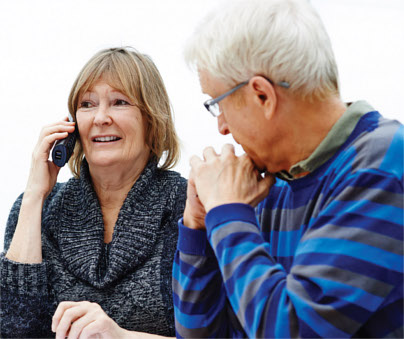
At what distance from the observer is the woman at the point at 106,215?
1.68 metres

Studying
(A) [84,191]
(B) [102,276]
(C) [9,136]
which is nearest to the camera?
(B) [102,276]

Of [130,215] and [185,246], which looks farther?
[130,215]

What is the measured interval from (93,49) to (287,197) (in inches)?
52.6

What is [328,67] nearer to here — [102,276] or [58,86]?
[102,276]

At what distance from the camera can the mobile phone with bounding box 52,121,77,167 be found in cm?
179

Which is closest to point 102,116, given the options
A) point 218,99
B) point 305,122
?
point 218,99

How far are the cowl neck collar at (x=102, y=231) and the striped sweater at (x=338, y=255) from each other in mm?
796

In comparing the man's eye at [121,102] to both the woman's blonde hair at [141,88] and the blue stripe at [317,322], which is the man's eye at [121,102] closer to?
the woman's blonde hair at [141,88]

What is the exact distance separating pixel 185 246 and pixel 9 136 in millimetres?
1339

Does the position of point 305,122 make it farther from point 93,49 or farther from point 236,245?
point 93,49

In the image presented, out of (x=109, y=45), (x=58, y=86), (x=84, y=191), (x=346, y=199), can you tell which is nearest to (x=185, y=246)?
(x=346, y=199)

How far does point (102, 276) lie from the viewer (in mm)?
1722

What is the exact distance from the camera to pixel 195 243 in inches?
44.8

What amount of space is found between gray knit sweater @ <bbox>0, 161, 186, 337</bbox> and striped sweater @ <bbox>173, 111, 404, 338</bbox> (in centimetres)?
78
